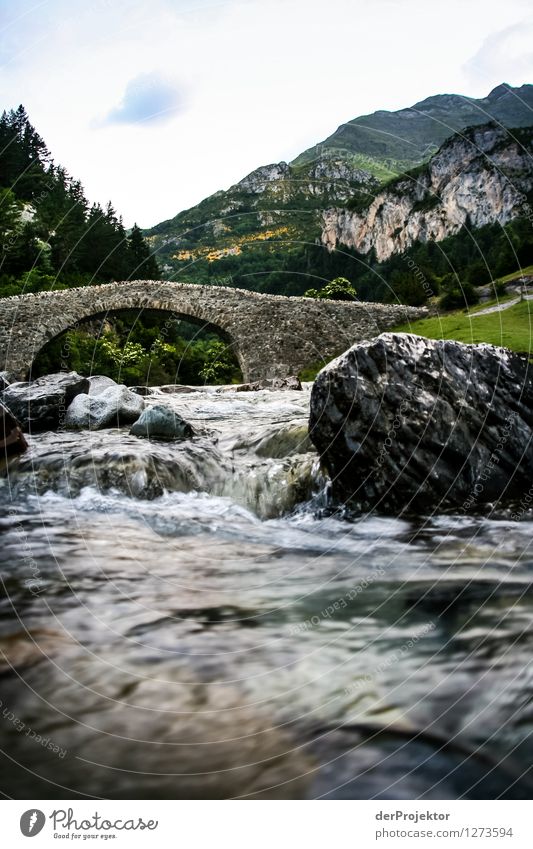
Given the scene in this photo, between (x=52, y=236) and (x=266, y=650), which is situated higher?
(x=52, y=236)

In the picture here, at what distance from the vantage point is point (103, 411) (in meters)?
13.2

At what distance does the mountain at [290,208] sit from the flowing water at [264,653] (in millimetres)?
5858

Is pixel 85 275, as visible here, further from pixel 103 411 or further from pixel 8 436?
pixel 8 436

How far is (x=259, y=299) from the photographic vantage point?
3797 cm

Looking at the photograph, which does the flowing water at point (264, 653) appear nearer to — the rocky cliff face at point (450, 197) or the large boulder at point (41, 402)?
the large boulder at point (41, 402)

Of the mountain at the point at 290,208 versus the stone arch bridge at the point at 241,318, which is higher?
the mountain at the point at 290,208

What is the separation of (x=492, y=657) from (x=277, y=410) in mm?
13398

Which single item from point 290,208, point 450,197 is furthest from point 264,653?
point 450,197

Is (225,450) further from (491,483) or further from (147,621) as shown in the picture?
(147,621)

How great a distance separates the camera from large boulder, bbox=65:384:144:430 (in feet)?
42.4

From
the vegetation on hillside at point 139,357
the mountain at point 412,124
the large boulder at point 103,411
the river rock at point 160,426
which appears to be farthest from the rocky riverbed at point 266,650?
the vegetation on hillside at point 139,357

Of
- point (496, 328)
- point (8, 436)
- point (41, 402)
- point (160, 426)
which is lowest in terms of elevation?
point (160, 426)

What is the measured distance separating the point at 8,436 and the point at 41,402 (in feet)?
13.4

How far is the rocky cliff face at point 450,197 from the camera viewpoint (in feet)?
246
